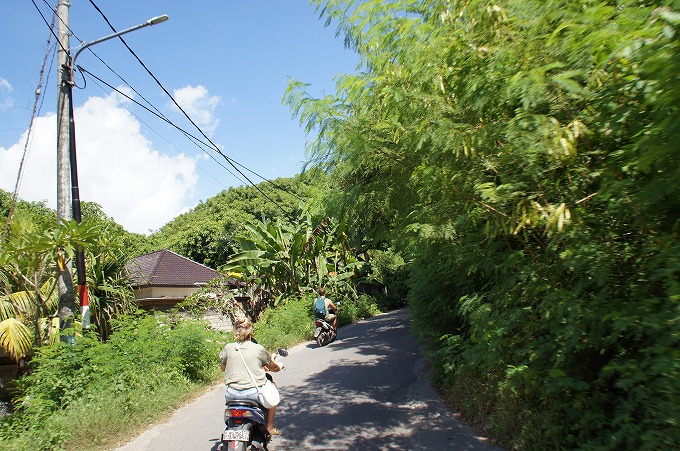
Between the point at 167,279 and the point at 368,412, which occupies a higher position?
the point at 167,279

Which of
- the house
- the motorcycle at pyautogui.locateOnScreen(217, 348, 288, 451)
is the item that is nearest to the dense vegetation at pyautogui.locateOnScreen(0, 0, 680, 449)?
the motorcycle at pyautogui.locateOnScreen(217, 348, 288, 451)

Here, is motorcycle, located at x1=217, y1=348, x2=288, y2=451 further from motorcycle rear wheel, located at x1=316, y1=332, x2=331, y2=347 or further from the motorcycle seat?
motorcycle rear wheel, located at x1=316, y1=332, x2=331, y2=347

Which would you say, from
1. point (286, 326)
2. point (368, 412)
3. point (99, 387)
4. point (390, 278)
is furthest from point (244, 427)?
point (390, 278)

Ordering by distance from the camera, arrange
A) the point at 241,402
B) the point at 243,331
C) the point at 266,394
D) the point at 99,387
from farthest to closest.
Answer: the point at 99,387 < the point at 243,331 < the point at 266,394 < the point at 241,402

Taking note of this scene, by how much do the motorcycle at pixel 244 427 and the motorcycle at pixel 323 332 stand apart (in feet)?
28.9

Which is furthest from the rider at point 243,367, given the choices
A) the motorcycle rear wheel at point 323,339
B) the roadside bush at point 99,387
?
the motorcycle rear wheel at point 323,339

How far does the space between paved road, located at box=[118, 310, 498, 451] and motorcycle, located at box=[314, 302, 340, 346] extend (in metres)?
2.60

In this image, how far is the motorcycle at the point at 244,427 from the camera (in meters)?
4.89

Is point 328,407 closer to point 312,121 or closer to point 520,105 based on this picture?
point 312,121

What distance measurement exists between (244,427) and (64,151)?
19.6 feet

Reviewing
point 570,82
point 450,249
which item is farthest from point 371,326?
point 570,82

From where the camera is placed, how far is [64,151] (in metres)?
8.34

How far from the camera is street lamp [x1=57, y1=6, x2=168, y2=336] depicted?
319 inches

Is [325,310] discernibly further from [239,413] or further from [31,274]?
[239,413]
